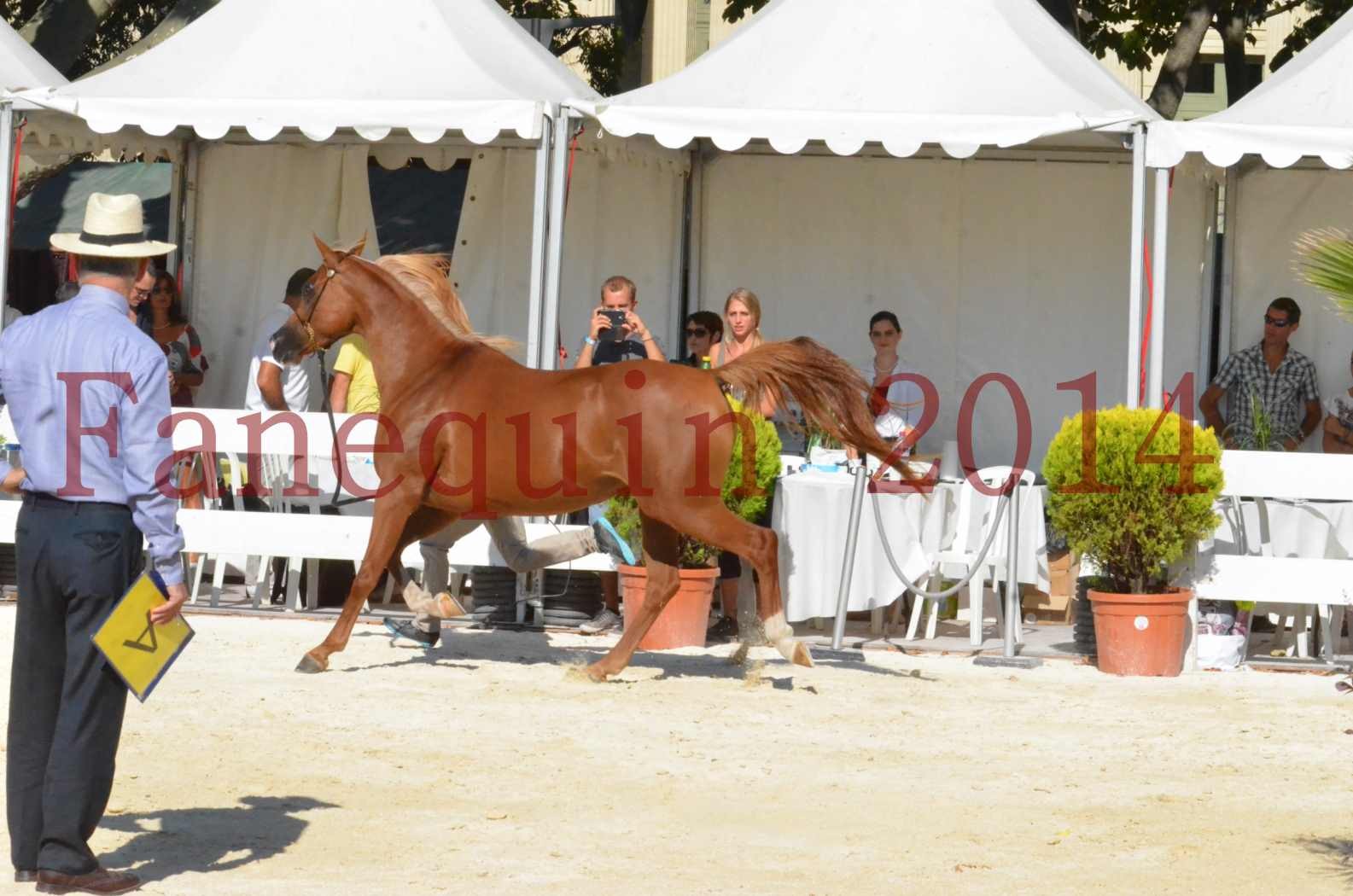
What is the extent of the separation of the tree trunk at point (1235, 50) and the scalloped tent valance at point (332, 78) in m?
7.56

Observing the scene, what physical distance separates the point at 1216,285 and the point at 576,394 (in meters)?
5.55

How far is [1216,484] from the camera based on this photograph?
28.4 feet

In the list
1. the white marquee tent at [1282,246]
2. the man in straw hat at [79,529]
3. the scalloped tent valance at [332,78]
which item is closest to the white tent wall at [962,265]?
the white marquee tent at [1282,246]

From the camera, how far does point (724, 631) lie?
31.4 feet

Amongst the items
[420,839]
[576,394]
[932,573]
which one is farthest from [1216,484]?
[420,839]

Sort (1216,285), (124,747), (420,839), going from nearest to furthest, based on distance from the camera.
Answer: (420,839), (124,747), (1216,285)

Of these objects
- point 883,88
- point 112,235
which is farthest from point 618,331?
point 112,235

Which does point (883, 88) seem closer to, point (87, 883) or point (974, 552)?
point (974, 552)

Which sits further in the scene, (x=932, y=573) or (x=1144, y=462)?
(x=932, y=573)

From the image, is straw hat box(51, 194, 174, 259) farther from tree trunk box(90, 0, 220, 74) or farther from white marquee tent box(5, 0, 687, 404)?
tree trunk box(90, 0, 220, 74)

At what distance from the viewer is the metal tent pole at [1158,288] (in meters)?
9.29

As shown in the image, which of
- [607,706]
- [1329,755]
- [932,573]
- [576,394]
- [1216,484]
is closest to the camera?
[1329,755]

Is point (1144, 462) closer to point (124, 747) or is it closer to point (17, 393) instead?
point (124, 747)

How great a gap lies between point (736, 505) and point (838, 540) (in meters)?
0.63
